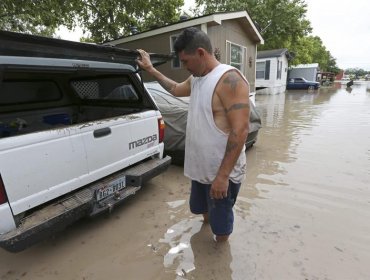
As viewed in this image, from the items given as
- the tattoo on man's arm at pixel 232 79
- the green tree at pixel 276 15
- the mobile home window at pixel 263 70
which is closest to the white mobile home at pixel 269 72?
the mobile home window at pixel 263 70

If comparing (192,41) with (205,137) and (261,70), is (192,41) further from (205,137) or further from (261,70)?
(261,70)

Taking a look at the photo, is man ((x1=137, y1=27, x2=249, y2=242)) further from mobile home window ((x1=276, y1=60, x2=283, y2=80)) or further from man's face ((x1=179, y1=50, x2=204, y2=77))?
mobile home window ((x1=276, y1=60, x2=283, y2=80))

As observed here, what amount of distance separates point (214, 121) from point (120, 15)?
607 inches

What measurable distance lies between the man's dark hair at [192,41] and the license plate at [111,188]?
1643 millimetres

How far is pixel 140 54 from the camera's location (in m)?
2.82

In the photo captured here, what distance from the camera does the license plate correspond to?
2828 mm

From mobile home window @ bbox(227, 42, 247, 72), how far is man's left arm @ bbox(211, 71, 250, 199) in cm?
1097

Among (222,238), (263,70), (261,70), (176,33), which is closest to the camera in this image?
(222,238)

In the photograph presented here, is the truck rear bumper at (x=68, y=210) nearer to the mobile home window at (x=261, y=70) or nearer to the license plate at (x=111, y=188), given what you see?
the license plate at (x=111, y=188)

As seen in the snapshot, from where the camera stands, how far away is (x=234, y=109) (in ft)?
6.61

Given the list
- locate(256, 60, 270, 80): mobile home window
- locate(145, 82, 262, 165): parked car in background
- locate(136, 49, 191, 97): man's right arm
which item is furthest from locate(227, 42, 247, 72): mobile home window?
locate(256, 60, 270, 80): mobile home window

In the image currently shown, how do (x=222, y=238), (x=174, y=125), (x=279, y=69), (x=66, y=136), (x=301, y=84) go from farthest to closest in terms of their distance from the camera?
(x=301, y=84) < (x=279, y=69) < (x=174, y=125) < (x=222, y=238) < (x=66, y=136)

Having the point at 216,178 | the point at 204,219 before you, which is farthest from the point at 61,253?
the point at 216,178

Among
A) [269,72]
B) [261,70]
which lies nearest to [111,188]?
[269,72]
